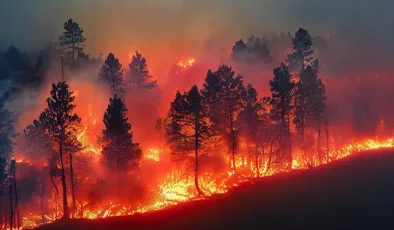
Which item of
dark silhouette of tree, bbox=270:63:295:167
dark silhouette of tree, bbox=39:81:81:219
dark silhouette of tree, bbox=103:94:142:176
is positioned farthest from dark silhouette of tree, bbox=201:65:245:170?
dark silhouette of tree, bbox=39:81:81:219

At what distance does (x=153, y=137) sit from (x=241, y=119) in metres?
21.5

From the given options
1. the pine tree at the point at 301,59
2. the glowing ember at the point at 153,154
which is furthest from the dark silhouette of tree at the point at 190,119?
the pine tree at the point at 301,59

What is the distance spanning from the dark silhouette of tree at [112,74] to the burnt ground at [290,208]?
43.9 metres

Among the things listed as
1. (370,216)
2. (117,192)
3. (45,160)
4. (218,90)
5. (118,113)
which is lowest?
(370,216)

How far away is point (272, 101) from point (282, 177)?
13.3 metres

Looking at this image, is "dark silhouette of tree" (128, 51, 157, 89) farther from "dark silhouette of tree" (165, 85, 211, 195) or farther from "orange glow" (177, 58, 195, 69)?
"dark silhouette of tree" (165, 85, 211, 195)

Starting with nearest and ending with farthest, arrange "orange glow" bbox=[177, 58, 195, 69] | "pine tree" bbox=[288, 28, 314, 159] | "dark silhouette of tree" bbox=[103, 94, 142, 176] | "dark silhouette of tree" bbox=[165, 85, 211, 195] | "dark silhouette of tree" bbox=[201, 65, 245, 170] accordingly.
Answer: "dark silhouette of tree" bbox=[103, 94, 142, 176], "dark silhouette of tree" bbox=[165, 85, 211, 195], "dark silhouette of tree" bbox=[201, 65, 245, 170], "pine tree" bbox=[288, 28, 314, 159], "orange glow" bbox=[177, 58, 195, 69]

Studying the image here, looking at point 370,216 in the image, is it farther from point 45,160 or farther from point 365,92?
point 365,92

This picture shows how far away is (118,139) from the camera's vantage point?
49.5 meters

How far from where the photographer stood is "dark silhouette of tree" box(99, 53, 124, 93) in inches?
3246

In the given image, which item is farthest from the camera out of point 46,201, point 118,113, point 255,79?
point 255,79

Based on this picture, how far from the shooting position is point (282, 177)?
187 ft

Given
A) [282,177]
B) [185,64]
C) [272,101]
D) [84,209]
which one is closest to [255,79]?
[185,64]

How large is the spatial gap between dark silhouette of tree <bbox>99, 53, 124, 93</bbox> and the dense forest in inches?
9.9
